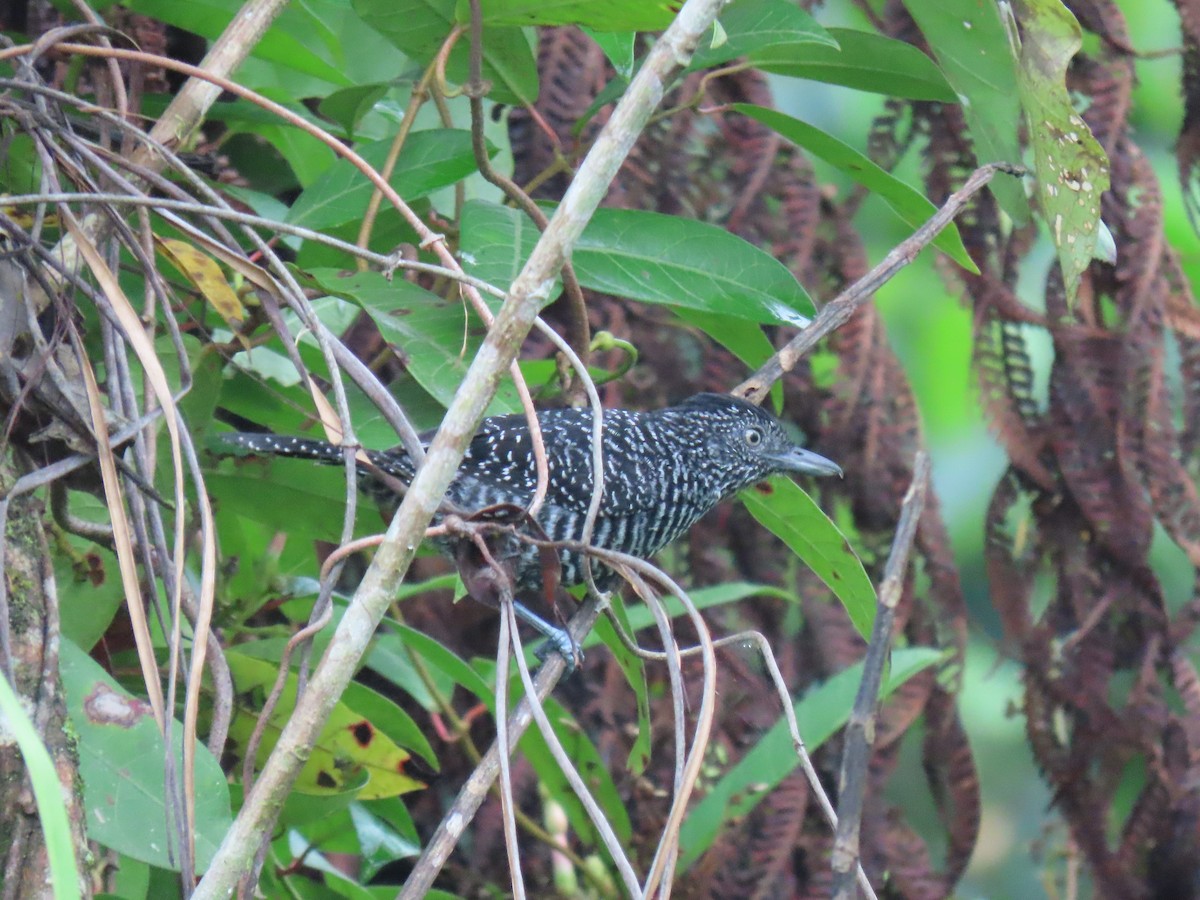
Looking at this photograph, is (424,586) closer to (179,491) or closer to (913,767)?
(179,491)

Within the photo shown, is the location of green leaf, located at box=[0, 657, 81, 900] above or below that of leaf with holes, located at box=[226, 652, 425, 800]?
above

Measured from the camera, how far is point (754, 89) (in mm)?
2961

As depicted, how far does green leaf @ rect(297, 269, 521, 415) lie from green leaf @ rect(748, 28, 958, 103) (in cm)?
67

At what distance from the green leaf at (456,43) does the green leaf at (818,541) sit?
807 millimetres

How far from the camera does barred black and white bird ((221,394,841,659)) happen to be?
9.45 ft

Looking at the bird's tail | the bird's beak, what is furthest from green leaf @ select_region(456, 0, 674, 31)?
the bird's beak

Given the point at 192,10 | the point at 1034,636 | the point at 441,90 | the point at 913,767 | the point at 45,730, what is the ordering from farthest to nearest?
the point at 913,767 → the point at 1034,636 → the point at 192,10 → the point at 441,90 → the point at 45,730

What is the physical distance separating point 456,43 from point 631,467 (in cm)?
116

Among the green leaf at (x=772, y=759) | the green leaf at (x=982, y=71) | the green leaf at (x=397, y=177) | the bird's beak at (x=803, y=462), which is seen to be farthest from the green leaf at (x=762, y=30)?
the green leaf at (x=772, y=759)

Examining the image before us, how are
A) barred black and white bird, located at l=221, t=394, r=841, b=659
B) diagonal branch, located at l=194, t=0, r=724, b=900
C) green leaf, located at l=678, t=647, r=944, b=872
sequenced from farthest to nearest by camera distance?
barred black and white bird, located at l=221, t=394, r=841, b=659, green leaf, located at l=678, t=647, r=944, b=872, diagonal branch, located at l=194, t=0, r=724, b=900

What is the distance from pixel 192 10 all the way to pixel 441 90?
2.06 ft

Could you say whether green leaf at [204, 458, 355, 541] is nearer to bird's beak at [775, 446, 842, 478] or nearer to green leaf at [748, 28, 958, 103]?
green leaf at [748, 28, 958, 103]

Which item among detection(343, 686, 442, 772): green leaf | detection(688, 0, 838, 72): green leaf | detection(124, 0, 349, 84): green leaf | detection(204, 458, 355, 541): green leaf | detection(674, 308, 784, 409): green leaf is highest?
detection(688, 0, 838, 72): green leaf

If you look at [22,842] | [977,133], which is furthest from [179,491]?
[977,133]
